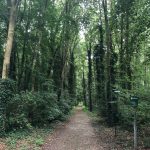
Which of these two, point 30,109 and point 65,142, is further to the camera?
point 30,109

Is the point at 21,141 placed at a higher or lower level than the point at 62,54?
lower

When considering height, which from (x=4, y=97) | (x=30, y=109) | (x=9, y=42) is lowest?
(x=30, y=109)

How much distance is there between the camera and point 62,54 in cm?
3089

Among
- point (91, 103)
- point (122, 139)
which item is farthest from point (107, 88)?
point (91, 103)

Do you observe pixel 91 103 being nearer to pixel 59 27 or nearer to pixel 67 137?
pixel 59 27

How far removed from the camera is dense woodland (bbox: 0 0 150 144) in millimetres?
15109

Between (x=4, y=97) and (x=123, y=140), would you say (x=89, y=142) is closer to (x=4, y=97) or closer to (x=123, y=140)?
(x=123, y=140)

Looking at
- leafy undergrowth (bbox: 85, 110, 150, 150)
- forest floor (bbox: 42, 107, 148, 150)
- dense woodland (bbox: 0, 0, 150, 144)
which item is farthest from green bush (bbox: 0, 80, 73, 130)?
leafy undergrowth (bbox: 85, 110, 150, 150)

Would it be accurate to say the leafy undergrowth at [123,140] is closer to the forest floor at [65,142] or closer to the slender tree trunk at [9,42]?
the forest floor at [65,142]

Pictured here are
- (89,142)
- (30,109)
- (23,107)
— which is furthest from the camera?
(30,109)

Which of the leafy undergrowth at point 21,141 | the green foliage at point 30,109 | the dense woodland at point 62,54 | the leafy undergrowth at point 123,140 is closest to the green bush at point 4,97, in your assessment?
the dense woodland at point 62,54

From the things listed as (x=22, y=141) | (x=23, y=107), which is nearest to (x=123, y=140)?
(x=22, y=141)

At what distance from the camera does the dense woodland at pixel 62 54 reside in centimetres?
1511

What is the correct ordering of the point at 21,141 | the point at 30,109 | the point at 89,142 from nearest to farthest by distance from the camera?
the point at 21,141, the point at 89,142, the point at 30,109
